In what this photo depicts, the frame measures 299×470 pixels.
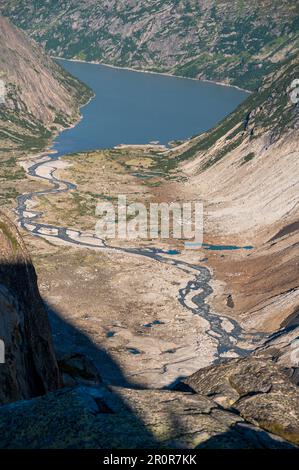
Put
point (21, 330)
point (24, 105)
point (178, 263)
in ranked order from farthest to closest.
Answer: point (24, 105) < point (178, 263) < point (21, 330)

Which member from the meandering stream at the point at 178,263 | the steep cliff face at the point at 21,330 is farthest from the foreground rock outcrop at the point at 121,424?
the meandering stream at the point at 178,263

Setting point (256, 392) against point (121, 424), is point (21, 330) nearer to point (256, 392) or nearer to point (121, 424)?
point (256, 392)

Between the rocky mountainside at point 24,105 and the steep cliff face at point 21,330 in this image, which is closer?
the steep cliff face at point 21,330

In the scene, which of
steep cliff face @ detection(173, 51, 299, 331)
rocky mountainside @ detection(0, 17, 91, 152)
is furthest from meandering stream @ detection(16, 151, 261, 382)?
rocky mountainside @ detection(0, 17, 91, 152)

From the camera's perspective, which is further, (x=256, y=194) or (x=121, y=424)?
(x=256, y=194)

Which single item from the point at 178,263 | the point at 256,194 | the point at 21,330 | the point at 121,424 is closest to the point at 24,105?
the point at 256,194

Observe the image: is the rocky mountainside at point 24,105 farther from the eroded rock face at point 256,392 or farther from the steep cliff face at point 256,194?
the eroded rock face at point 256,392

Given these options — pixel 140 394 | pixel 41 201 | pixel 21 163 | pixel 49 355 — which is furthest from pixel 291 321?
pixel 21 163

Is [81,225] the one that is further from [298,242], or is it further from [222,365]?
[222,365]
